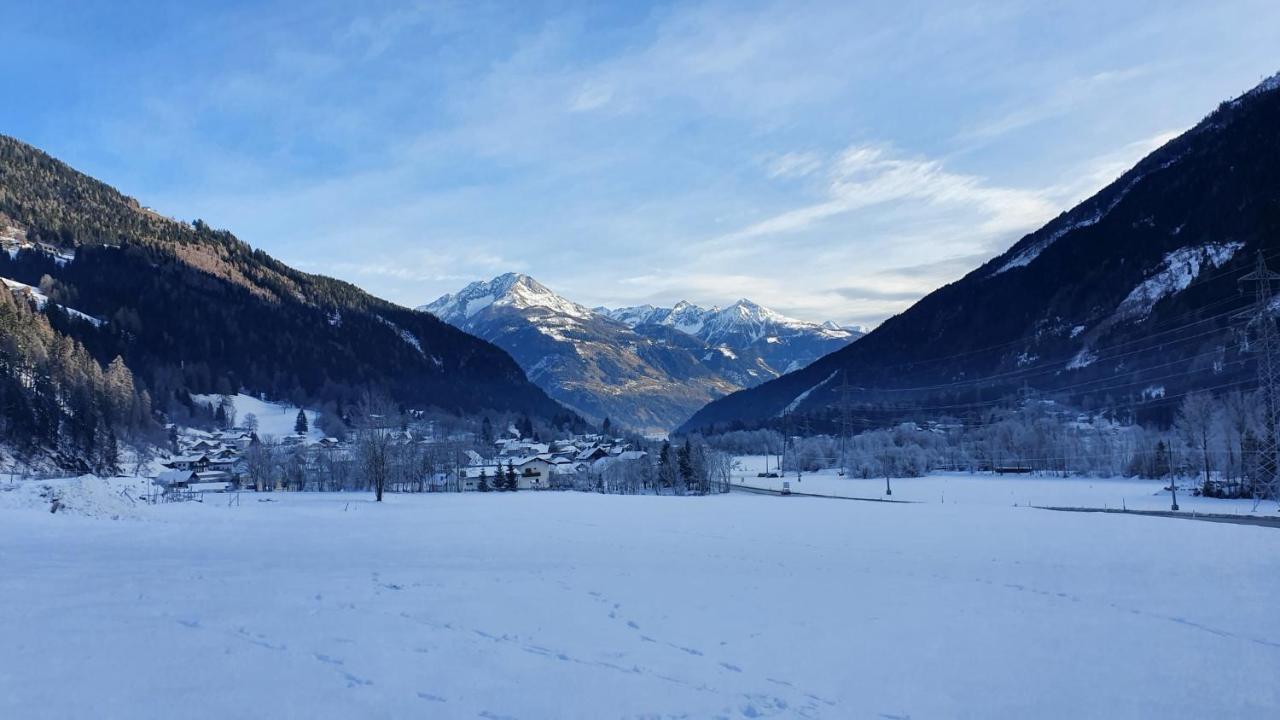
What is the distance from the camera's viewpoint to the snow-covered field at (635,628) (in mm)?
10961

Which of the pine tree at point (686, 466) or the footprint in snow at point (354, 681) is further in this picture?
the pine tree at point (686, 466)

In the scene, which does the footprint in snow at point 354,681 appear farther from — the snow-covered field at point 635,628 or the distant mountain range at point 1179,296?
the distant mountain range at point 1179,296

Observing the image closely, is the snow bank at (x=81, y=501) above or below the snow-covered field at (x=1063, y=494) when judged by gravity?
above

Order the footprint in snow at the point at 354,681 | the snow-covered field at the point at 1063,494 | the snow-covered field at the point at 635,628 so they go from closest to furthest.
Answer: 1. the snow-covered field at the point at 635,628
2. the footprint in snow at the point at 354,681
3. the snow-covered field at the point at 1063,494

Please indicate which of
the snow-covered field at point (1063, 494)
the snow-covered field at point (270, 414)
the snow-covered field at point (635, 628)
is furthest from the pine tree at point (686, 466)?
the snow-covered field at point (270, 414)

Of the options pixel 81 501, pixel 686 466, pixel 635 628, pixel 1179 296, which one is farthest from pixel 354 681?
pixel 1179 296

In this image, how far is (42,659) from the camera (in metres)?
11.6

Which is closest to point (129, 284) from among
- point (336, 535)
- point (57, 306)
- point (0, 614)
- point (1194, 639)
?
point (57, 306)

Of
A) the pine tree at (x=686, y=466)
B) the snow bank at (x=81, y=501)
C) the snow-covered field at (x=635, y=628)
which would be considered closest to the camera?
the snow-covered field at (x=635, y=628)

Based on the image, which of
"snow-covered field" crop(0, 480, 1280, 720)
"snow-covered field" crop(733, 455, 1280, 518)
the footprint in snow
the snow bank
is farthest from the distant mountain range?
the footprint in snow

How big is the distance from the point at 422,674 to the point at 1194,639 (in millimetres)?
15490

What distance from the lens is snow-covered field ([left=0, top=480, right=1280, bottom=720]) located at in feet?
36.0

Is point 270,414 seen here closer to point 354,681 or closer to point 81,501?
point 81,501

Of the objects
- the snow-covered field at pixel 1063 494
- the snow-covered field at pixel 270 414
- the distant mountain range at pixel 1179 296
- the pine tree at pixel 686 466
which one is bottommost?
the snow-covered field at pixel 1063 494
